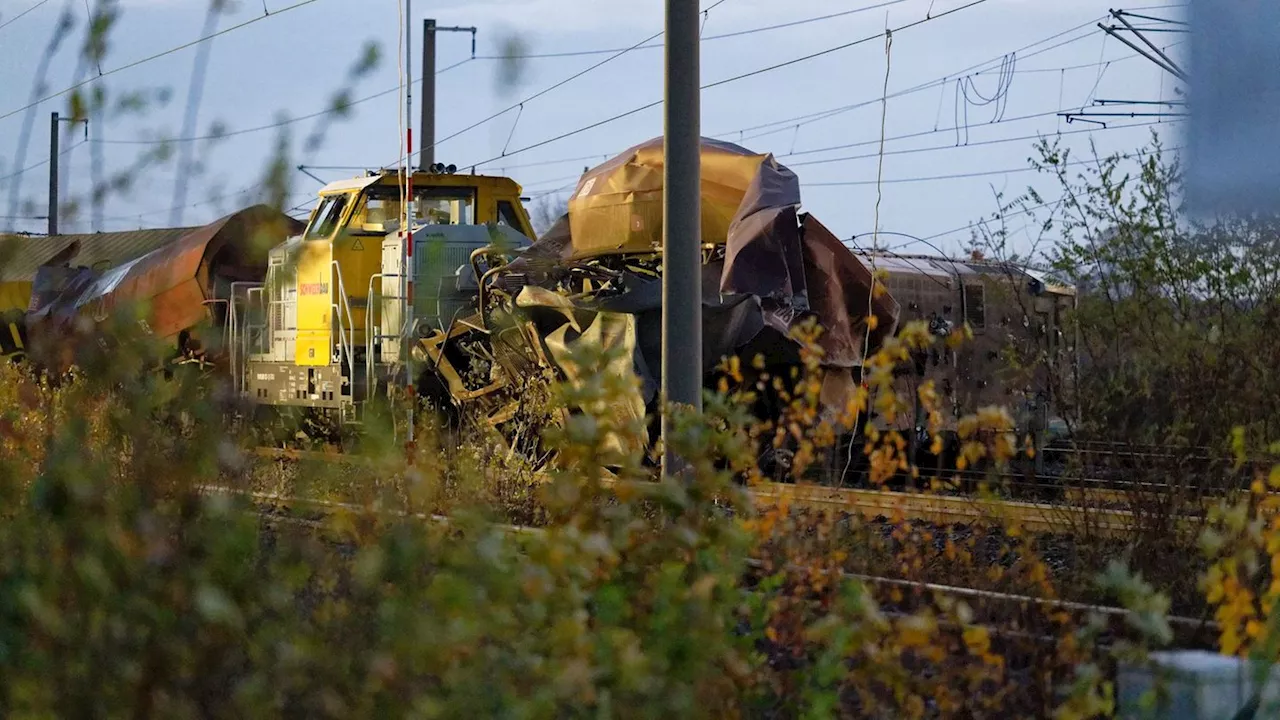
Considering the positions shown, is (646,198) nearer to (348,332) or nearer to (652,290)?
(652,290)

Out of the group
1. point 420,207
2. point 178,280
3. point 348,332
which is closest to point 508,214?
point 420,207

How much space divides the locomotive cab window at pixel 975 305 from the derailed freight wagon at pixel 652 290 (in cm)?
246

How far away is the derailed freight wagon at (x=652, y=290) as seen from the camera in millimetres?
11594

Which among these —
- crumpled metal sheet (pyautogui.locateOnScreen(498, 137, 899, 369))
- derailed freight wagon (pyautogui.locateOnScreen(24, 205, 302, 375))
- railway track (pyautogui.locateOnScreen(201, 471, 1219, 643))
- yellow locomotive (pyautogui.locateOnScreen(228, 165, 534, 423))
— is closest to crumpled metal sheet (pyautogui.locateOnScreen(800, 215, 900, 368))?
crumpled metal sheet (pyautogui.locateOnScreen(498, 137, 899, 369))

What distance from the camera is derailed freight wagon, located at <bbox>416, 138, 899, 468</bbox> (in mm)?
11594

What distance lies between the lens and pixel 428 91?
26.9 meters

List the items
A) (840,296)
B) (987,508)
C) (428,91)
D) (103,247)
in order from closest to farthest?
1. (987,508)
2. (840,296)
3. (428,91)
4. (103,247)

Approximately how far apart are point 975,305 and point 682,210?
738 centimetres

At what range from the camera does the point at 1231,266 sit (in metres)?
8.36

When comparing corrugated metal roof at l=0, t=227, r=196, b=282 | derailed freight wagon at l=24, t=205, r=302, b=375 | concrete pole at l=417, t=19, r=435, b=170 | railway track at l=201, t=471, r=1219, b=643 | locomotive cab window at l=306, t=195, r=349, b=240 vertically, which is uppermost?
concrete pole at l=417, t=19, r=435, b=170

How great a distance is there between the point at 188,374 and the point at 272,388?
45.4 ft

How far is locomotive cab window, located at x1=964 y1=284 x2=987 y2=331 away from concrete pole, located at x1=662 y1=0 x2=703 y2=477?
7.07 metres

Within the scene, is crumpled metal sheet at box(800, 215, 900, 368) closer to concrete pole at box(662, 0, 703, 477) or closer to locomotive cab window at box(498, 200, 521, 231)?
concrete pole at box(662, 0, 703, 477)

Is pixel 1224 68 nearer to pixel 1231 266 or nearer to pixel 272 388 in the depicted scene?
pixel 1231 266
